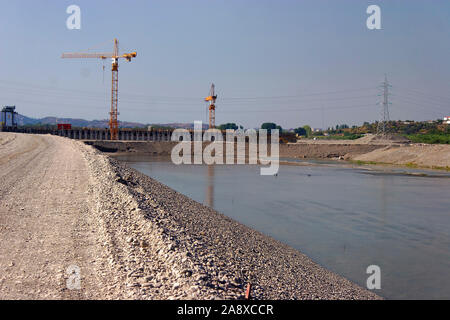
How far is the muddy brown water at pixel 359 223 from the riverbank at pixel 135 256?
1.41m

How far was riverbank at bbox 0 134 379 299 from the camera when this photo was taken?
21.8 feet

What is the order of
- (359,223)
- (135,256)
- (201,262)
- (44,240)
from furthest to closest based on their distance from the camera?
1. (359,223)
2. (44,240)
3. (135,256)
4. (201,262)

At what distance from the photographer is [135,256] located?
812cm

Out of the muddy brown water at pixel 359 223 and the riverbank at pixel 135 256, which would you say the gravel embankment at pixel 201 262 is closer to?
the riverbank at pixel 135 256

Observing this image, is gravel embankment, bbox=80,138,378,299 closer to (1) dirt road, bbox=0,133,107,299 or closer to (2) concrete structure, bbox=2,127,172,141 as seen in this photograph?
(1) dirt road, bbox=0,133,107,299

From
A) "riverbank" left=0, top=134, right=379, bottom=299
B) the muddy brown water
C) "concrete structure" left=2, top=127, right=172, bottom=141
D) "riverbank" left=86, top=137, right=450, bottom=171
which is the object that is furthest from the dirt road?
"concrete structure" left=2, top=127, right=172, bottom=141

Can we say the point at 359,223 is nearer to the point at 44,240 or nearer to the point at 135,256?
the point at 135,256

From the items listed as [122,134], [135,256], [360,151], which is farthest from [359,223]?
[122,134]

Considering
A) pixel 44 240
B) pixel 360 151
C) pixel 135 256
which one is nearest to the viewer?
pixel 135 256

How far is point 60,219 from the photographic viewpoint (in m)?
11.1

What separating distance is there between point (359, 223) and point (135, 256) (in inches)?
488

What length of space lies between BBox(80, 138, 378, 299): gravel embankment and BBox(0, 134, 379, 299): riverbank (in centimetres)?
2

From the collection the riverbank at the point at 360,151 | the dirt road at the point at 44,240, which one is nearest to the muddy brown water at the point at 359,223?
the dirt road at the point at 44,240
